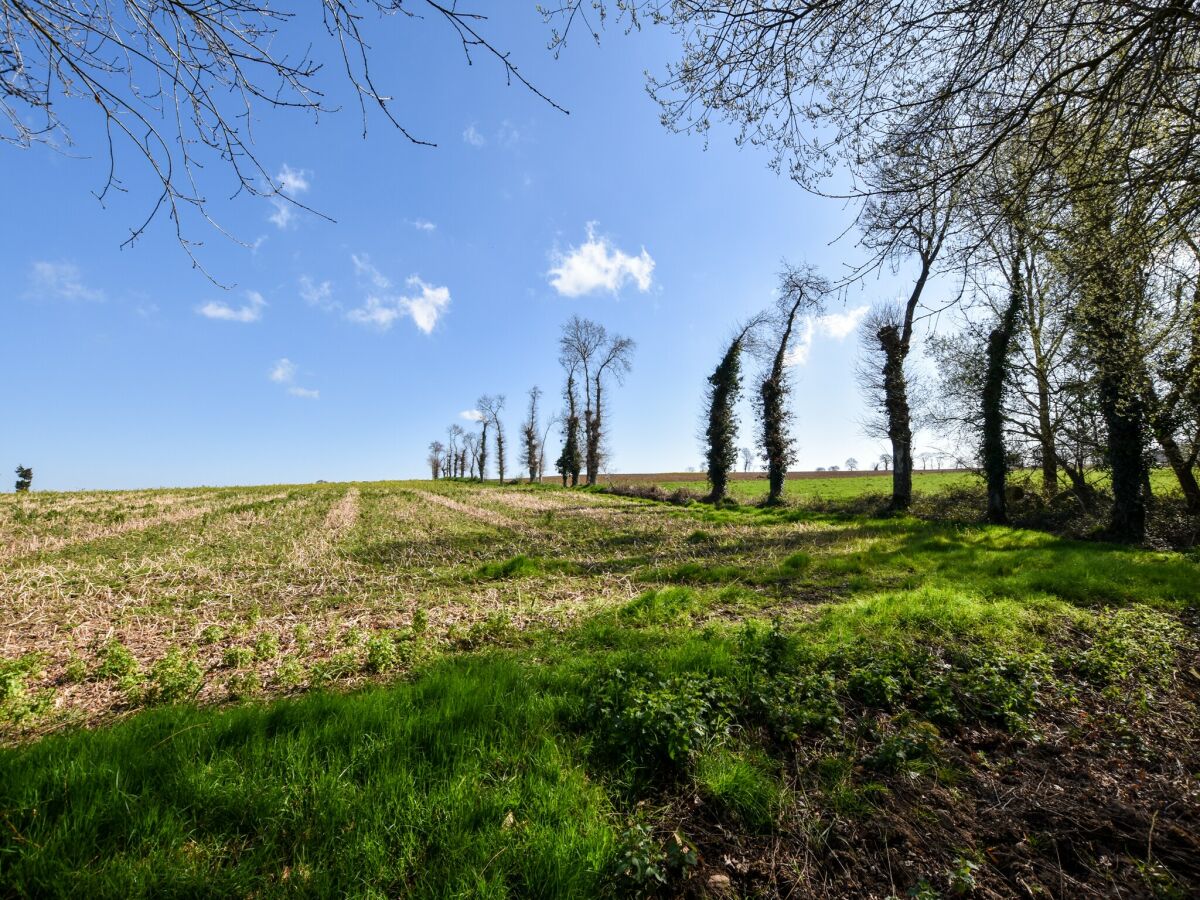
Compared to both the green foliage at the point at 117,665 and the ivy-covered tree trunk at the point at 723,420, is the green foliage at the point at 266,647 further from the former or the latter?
the ivy-covered tree trunk at the point at 723,420

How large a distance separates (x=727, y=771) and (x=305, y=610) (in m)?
6.14

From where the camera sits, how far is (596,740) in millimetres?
3266

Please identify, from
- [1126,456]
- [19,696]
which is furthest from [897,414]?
[19,696]

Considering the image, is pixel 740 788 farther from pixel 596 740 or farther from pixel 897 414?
pixel 897 414

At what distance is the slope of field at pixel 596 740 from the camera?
2256mm

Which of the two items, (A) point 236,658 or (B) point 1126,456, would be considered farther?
(B) point 1126,456

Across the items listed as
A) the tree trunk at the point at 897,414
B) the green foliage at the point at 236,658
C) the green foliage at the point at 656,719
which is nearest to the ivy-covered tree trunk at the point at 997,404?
the tree trunk at the point at 897,414

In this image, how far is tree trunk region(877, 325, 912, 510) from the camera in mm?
19422

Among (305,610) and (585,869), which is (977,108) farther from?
(305,610)

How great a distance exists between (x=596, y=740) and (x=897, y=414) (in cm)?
2154

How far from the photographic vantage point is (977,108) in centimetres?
422

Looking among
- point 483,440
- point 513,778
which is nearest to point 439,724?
point 513,778

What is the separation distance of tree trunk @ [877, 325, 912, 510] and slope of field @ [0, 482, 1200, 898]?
12218 millimetres

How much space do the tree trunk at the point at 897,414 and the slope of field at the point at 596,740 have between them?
12218 mm
